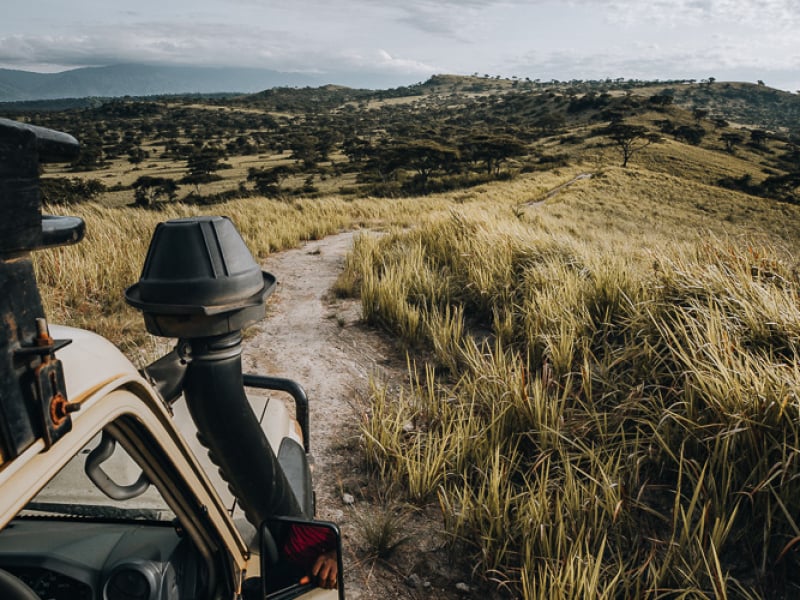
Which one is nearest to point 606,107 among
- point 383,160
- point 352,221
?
point 383,160

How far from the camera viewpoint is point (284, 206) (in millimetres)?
14828

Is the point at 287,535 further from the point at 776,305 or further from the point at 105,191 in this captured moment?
the point at 105,191

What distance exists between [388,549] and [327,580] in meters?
1.39

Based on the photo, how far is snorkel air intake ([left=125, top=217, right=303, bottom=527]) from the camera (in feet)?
3.50

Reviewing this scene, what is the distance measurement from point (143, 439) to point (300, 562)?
0.66 m

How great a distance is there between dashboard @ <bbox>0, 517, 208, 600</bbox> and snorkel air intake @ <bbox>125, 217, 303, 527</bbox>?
0.22m

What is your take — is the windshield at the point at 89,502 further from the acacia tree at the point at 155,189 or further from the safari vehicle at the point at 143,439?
the acacia tree at the point at 155,189

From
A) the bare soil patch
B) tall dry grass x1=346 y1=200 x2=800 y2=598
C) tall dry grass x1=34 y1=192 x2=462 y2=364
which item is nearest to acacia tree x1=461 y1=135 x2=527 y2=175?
tall dry grass x1=34 y1=192 x2=462 y2=364

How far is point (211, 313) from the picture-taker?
3.43ft

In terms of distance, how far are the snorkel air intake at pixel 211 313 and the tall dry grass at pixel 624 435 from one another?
58.7 inches

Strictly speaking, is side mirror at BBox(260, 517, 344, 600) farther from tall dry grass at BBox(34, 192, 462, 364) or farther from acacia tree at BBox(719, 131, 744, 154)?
acacia tree at BBox(719, 131, 744, 154)

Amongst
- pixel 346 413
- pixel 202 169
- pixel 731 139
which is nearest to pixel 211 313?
pixel 346 413

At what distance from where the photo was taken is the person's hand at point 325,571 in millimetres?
1280

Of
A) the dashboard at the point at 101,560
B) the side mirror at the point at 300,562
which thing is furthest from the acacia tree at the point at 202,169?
the side mirror at the point at 300,562
